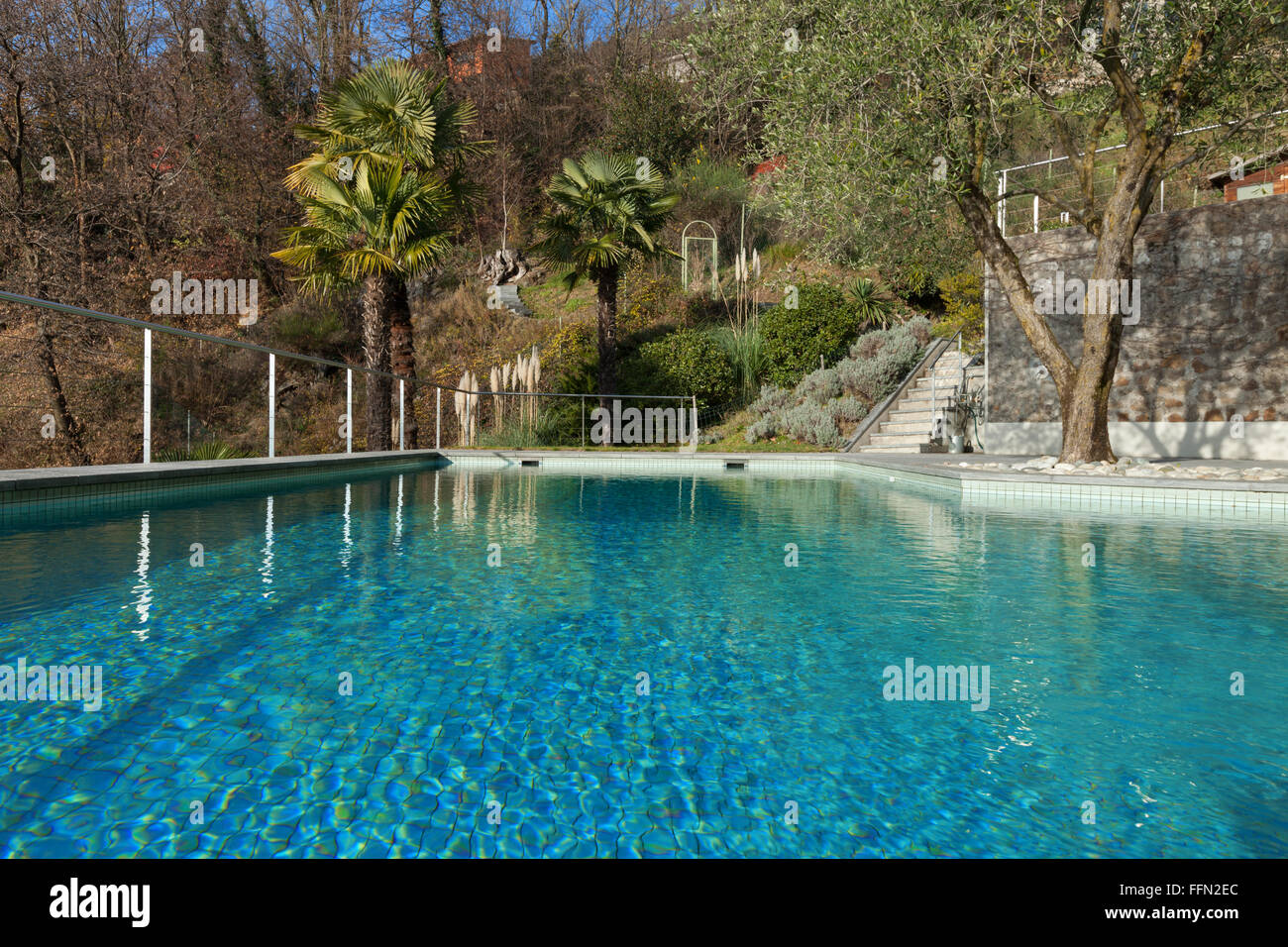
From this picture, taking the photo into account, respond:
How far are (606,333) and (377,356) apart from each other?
470 centimetres

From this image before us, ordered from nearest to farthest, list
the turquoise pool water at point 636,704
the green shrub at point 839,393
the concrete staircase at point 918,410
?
1. the turquoise pool water at point 636,704
2. the concrete staircase at point 918,410
3. the green shrub at point 839,393

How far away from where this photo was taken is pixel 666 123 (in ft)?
78.5

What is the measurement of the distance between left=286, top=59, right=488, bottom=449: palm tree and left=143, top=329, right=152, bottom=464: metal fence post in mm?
5634

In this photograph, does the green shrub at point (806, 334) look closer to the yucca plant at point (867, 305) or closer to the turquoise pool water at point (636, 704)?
the yucca plant at point (867, 305)

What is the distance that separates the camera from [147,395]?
27.0 feet

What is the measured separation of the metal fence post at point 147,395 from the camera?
8.13 meters

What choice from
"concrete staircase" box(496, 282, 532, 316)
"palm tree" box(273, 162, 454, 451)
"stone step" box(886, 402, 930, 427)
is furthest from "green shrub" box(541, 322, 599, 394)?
"stone step" box(886, 402, 930, 427)

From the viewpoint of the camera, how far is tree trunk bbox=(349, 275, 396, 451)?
1402 cm

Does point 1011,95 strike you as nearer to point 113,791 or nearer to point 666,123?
point 113,791

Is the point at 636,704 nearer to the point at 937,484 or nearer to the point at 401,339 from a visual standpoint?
the point at 937,484

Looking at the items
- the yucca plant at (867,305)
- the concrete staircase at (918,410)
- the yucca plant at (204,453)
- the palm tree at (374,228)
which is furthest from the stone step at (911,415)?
the yucca plant at (204,453)

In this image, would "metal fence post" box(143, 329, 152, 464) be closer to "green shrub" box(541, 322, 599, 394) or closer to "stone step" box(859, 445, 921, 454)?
"green shrub" box(541, 322, 599, 394)

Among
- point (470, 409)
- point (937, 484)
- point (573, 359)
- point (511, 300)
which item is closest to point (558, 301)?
point (511, 300)

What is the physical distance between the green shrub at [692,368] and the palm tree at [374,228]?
5.76 m
